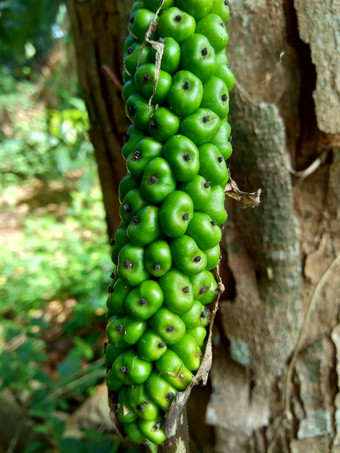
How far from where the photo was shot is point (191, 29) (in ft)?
3.44

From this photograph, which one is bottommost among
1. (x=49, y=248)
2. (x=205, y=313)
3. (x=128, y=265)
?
(x=49, y=248)

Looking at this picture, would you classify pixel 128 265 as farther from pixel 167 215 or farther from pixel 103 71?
pixel 103 71

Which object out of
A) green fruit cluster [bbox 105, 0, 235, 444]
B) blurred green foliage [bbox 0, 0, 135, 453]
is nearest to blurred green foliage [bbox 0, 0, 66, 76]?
blurred green foliage [bbox 0, 0, 135, 453]

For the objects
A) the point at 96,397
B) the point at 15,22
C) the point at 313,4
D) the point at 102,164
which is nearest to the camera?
the point at 313,4

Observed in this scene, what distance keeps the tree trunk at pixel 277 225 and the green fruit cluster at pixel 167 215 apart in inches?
19.3

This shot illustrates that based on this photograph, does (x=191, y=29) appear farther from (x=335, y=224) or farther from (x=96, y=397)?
(x=96, y=397)

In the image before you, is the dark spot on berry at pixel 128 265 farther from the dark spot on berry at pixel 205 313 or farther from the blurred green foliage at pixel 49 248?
the blurred green foliage at pixel 49 248

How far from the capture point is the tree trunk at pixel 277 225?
1.49m

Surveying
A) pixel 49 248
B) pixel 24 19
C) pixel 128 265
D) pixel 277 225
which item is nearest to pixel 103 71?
pixel 277 225

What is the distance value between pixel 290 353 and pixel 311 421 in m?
0.29

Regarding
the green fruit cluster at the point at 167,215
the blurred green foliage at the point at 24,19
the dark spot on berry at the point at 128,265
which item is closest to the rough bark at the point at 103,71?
the green fruit cluster at the point at 167,215

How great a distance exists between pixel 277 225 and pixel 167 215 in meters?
0.77

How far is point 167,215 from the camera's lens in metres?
0.99

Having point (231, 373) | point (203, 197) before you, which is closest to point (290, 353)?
point (231, 373)
